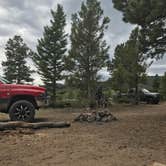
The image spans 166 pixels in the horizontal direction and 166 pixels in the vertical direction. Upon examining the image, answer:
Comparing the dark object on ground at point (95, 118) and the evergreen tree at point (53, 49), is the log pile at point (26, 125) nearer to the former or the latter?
the dark object on ground at point (95, 118)

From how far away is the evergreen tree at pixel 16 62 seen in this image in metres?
50.0

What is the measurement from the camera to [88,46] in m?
29.7

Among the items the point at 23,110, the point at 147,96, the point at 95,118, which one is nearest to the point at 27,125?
the point at 23,110

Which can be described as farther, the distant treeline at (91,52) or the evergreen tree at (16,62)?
the evergreen tree at (16,62)

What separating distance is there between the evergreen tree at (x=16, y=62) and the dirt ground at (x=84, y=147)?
127 ft

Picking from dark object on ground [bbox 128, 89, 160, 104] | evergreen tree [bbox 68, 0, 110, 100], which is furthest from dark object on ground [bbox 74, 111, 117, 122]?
dark object on ground [bbox 128, 89, 160, 104]

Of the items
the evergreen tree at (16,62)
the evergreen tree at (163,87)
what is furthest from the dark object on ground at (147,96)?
the evergreen tree at (16,62)

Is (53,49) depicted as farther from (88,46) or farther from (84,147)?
(84,147)

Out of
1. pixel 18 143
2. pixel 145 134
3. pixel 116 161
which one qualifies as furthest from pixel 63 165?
pixel 145 134

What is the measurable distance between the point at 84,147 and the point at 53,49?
29.6 m

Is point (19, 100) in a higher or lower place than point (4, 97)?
lower

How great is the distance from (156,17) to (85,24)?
13763 mm

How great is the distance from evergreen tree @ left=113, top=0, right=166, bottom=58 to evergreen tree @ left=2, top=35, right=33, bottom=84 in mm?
32691

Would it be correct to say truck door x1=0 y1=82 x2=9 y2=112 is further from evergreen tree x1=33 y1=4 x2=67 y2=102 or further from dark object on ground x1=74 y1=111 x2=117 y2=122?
evergreen tree x1=33 y1=4 x2=67 y2=102
